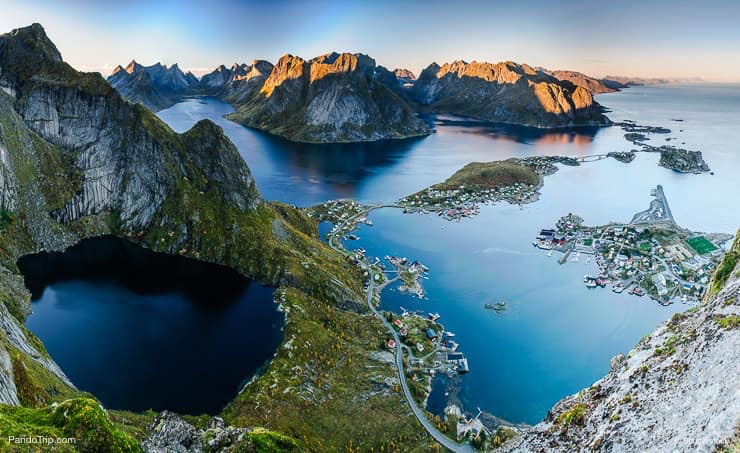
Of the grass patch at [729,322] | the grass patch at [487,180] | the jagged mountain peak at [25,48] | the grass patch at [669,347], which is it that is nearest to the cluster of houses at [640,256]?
the grass patch at [487,180]

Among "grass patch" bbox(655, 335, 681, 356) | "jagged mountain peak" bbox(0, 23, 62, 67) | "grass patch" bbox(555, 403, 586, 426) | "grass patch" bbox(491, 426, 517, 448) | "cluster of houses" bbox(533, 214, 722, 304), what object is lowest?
"grass patch" bbox(491, 426, 517, 448)

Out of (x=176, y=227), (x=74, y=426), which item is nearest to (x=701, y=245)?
(x=176, y=227)

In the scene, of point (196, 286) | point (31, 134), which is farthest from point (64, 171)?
point (196, 286)

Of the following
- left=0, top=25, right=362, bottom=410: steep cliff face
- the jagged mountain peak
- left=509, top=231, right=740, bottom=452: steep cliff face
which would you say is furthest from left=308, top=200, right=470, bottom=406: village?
the jagged mountain peak

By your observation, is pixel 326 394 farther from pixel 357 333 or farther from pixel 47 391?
pixel 47 391

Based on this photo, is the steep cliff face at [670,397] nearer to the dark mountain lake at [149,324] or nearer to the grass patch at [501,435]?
the grass patch at [501,435]

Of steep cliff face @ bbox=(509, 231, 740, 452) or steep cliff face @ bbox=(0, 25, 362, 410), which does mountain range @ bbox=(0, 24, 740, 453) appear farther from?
steep cliff face @ bbox=(0, 25, 362, 410)

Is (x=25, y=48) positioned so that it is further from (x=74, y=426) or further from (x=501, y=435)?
(x=501, y=435)
